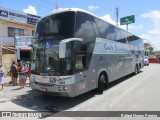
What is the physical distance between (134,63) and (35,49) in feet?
37.4

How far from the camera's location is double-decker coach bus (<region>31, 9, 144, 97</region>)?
805cm

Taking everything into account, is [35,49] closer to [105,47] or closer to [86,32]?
[86,32]

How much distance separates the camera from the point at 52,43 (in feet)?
27.6

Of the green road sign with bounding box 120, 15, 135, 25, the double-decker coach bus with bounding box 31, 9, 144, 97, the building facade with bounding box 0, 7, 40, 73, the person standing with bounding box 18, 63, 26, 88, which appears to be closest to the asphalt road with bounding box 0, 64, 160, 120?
the double-decker coach bus with bounding box 31, 9, 144, 97

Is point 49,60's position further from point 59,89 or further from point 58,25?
point 58,25

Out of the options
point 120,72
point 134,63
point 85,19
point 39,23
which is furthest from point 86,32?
point 134,63

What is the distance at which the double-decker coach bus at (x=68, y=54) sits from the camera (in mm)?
8047

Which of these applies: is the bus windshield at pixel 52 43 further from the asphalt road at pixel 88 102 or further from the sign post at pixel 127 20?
the sign post at pixel 127 20

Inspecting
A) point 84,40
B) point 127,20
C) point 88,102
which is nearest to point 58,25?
point 84,40

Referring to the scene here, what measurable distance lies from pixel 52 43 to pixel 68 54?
0.88m

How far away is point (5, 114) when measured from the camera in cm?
750

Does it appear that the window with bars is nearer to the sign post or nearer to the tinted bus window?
the tinted bus window

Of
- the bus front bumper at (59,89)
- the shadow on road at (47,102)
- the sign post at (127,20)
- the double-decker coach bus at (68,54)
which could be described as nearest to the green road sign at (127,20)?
the sign post at (127,20)

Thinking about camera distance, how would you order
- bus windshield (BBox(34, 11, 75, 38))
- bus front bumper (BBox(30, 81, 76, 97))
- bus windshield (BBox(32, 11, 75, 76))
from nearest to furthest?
bus front bumper (BBox(30, 81, 76, 97))
bus windshield (BBox(32, 11, 75, 76))
bus windshield (BBox(34, 11, 75, 38))
